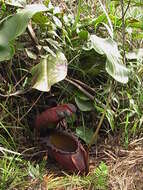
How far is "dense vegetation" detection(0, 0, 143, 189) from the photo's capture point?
1.28m

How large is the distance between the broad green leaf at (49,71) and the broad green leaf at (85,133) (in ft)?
0.81

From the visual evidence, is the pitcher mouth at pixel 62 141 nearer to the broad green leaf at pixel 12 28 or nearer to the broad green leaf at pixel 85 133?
the broad green leaf at pixel 85 133

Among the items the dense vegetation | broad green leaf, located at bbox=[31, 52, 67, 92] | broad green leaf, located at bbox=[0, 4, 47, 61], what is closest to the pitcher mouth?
the dense vegetation

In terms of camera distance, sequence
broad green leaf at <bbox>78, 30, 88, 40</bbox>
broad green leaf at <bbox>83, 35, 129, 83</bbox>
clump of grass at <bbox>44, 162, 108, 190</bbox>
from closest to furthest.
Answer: clump of grass at <bbox>44, 162, 108, 190</bbox>, broad green leaf at <bbox>83, 35, 129, 83</bbox>, broad green leaf at <bbox>78, 30, 88, 40</bbox>

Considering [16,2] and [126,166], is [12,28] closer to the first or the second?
[16,2]

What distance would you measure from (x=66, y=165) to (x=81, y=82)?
34 cm

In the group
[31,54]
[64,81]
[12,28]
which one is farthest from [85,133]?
[12,28]

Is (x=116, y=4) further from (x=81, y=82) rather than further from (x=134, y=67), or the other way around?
(x=81, y=82)

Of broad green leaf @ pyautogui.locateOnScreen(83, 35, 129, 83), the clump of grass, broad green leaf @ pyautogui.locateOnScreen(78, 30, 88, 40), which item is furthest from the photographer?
broad green leaf @ pyautogui.locateOnScreen(78, 30, 88, 40)

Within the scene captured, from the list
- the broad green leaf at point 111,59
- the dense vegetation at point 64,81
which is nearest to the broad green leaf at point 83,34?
the dense vegetation at point 64,81

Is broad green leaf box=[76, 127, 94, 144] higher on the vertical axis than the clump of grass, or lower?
higher

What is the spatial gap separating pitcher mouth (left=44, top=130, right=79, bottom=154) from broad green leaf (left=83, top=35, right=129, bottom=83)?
27cm

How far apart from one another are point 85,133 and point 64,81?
22cm

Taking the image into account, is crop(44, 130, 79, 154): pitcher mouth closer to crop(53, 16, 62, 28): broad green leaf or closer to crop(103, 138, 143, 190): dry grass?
crop(103, 138, 143, 190): dry grass
